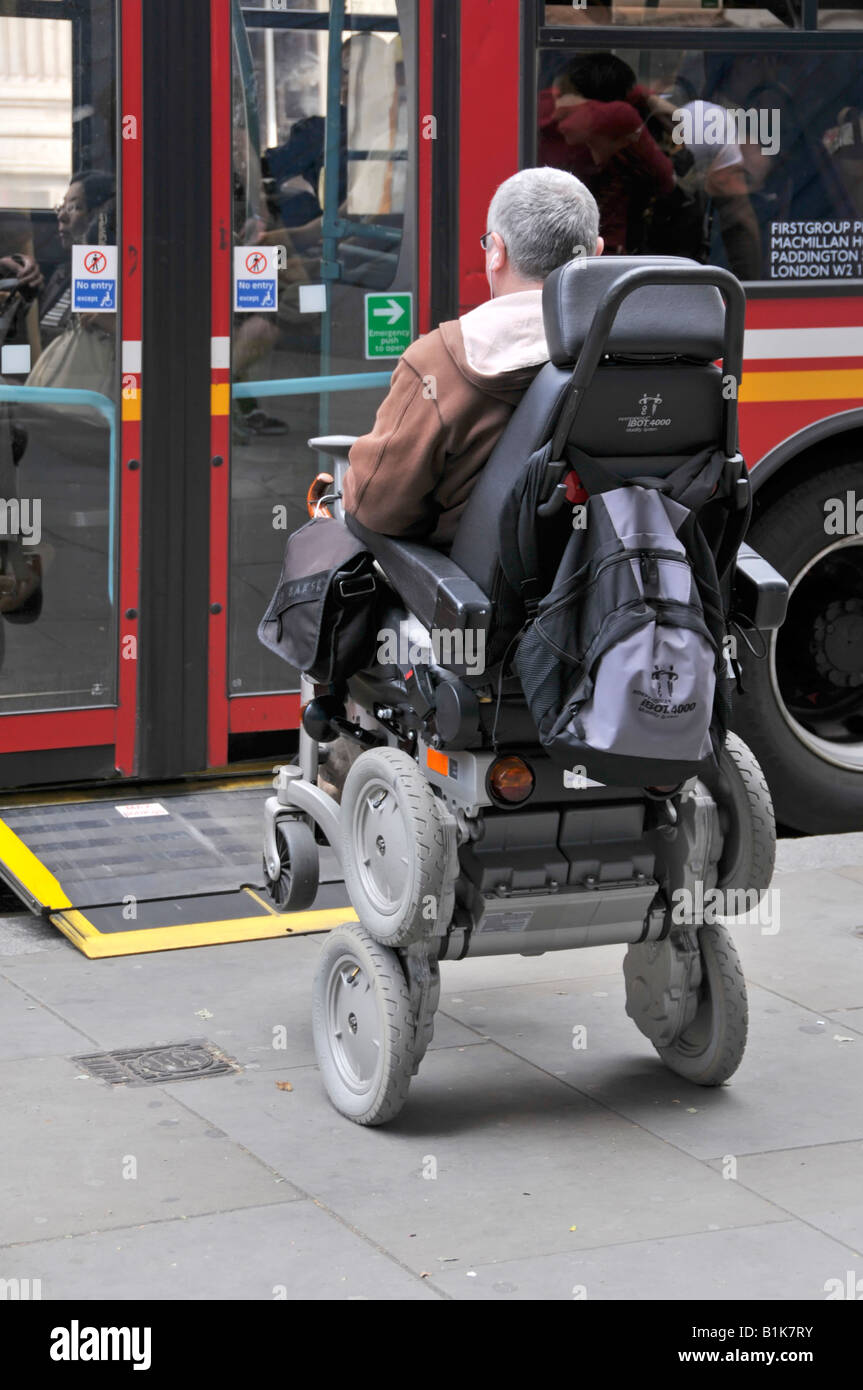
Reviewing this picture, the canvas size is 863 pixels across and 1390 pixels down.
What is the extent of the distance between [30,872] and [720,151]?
10.3ft

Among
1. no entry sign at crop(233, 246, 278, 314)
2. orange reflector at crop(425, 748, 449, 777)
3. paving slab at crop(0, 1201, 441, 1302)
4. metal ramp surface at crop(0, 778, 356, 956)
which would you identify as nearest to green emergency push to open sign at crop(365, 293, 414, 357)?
no entry sign at crop(233, 246, 278, 314)

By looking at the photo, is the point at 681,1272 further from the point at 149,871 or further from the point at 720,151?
the point at 720,151

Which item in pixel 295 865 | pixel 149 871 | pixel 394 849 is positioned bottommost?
pixel 149 871

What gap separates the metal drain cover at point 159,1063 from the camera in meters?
4.55

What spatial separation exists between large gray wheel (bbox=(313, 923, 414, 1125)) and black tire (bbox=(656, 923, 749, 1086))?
727 mm

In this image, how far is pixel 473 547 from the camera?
4.09 metres

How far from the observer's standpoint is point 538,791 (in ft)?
13.6

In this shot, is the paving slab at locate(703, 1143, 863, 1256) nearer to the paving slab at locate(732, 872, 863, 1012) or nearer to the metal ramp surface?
the paving slab at locate(732, 872, 863, 1012)

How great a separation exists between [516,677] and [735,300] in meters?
0.87

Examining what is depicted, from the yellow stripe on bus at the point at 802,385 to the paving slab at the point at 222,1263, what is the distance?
352 centimetres

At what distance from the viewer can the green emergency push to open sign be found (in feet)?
21.2

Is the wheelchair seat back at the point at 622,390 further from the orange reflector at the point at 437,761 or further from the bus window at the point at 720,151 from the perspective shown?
the bus window at the point at 720,151

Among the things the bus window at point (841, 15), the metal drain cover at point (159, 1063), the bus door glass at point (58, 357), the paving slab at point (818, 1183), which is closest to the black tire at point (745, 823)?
the paving slab at point (818, 1183)

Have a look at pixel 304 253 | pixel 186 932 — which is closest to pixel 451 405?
pixel 186 932
